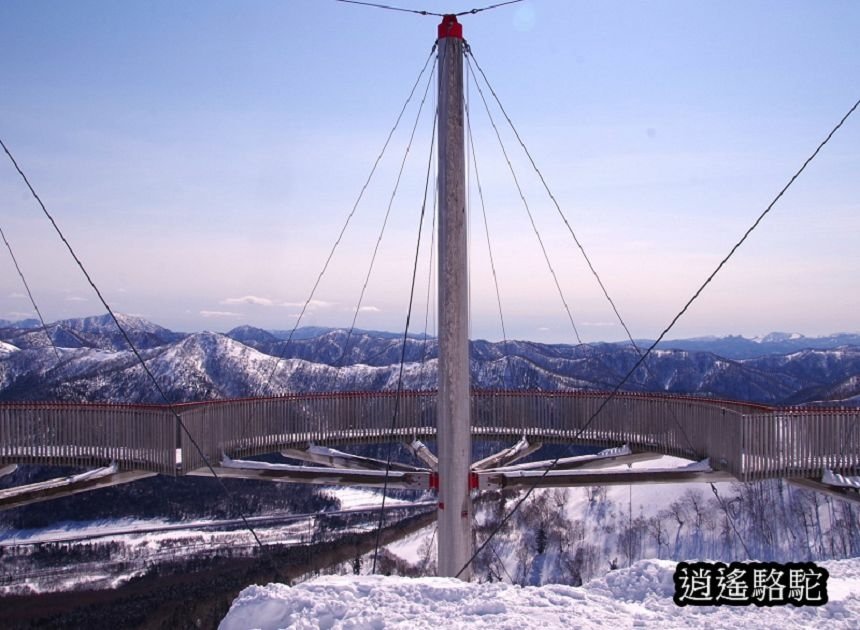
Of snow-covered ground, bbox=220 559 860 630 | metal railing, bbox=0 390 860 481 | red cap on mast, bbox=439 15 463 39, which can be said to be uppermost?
red cap on mast, bbox=439 15 463 39

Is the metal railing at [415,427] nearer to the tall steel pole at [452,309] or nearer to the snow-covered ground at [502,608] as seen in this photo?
the tall steel pole at [452,309]

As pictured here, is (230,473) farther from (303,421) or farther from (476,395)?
(476,395)

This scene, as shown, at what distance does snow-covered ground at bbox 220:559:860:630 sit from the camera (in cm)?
789

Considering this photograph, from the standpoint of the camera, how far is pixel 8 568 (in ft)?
377

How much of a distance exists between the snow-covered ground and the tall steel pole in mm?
4904

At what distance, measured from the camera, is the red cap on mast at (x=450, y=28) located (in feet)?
46.1

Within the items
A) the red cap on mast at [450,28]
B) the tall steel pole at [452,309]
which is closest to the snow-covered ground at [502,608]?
the tall steel pole at [452,309]

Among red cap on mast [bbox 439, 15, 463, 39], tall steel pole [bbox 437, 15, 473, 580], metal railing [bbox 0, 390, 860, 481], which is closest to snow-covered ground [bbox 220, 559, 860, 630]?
metal railing [bbox 0, 390, 860, 481]

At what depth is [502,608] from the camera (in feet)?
26.7

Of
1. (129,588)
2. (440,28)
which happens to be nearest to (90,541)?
(129,588)

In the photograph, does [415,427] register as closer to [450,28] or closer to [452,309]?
[452,309]

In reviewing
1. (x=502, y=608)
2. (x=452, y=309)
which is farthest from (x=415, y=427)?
(x=502, y=608)

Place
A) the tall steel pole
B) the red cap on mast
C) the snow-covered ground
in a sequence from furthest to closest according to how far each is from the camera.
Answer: the red cap on mast
the tall steel pole
the snow-covered ground

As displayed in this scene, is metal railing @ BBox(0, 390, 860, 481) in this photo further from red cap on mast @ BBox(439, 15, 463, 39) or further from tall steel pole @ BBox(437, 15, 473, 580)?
red cap on mast @ BBox(439, 15, 463, 39)
